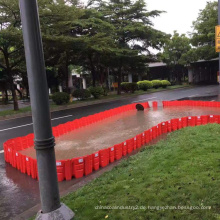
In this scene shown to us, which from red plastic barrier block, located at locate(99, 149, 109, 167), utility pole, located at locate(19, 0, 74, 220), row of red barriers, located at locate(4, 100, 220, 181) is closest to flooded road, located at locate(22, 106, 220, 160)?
row of red barriers, located at locate(4, 100, 220, 181)

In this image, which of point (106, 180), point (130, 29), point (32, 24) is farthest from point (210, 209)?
point (130, 29)

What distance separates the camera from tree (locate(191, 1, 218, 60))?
31.1m

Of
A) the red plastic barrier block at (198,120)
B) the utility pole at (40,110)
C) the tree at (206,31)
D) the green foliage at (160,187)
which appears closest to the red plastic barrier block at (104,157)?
the green foliage at (160,187)

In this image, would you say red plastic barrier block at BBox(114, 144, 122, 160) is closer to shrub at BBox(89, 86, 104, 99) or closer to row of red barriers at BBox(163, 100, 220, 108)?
row of red barriers at BBox(163, 100, 220, 108)

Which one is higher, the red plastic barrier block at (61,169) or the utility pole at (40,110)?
the utility pole at (40,110)

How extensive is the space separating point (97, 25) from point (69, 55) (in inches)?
153

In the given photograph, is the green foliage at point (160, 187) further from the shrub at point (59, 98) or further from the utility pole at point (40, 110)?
the shrub at point (59, 98)

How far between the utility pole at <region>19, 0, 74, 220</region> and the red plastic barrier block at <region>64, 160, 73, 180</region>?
228 centimetres

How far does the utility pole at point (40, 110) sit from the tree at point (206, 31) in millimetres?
30693

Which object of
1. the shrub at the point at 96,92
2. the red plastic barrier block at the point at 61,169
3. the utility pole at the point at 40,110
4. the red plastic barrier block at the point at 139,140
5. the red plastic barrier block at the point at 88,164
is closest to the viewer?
the utility pole at the point at 40,110

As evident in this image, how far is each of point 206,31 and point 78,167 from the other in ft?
106

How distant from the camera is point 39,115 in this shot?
10.5 ft

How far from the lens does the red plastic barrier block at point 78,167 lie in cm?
583

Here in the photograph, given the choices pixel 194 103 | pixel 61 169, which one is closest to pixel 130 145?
pixel 61 169
